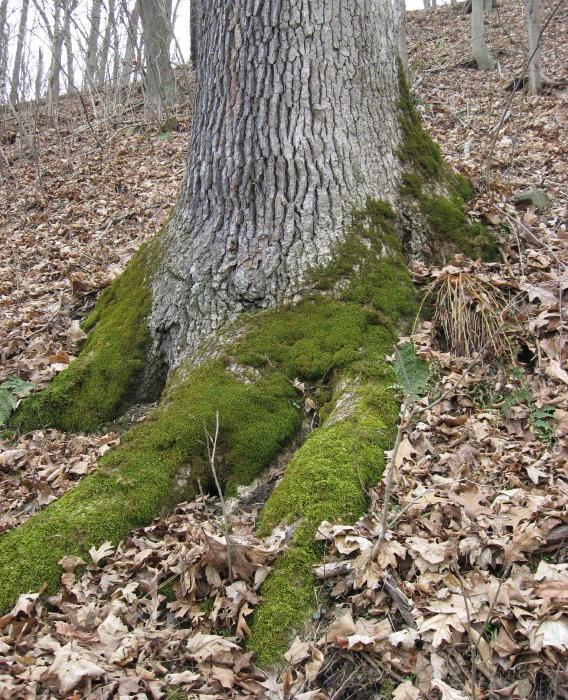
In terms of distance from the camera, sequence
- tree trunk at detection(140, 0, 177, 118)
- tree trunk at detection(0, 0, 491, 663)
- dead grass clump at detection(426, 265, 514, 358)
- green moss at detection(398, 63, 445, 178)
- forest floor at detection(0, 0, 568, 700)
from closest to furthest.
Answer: forest floor at detection(0, 0, 568, 700) → tree trunk at detection(0, 0, 491, 663) → dead grass clump at detection(426, 265, 514, 358) → green moss at detection(398, 63, 445, 178) → tree trunk at detection(140, 0, 177, 118)

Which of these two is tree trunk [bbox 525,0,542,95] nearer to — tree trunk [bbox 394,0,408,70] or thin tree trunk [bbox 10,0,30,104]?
tree trunk [bbox 394,0,408,70]

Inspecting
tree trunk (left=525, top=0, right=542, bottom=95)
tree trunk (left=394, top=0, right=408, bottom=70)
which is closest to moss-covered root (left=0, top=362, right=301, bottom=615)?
tree trunk (left=394, top=0, right=408, bottom=70)

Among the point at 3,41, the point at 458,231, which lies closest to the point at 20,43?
the point at 3,41

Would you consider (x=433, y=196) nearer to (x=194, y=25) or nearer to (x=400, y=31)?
(x=400, y=31)

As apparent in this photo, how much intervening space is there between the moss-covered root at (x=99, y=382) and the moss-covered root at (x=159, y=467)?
623 millimetres

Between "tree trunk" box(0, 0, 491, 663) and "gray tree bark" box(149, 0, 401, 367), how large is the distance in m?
0.01

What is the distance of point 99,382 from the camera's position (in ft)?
15.0

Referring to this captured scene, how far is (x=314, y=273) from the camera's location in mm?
4297

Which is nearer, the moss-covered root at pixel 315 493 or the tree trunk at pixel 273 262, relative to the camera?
the moss-covered root at pixel 315 493

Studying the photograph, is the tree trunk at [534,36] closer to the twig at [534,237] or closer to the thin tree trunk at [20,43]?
the twig at [534,237]

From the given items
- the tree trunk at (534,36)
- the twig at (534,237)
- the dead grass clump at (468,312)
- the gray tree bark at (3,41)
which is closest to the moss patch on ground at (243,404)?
the dead grass clump at (468,312)

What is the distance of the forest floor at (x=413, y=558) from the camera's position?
2.14m

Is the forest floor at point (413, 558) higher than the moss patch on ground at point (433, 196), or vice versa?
the moss patch on ground at point (433, 196)

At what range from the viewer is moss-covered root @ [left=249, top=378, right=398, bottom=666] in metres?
2.44
